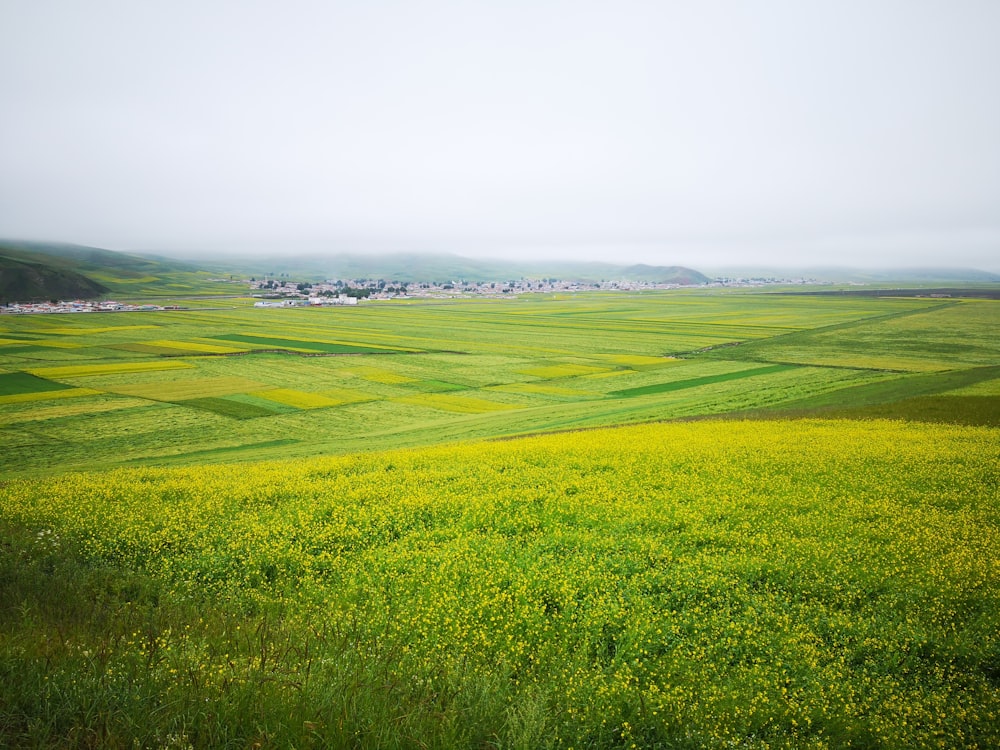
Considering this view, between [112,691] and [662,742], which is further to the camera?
[662,742]

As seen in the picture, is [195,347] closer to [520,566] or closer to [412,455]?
[412,455]

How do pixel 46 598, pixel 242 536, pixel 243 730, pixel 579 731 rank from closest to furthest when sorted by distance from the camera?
pixel 243 730
pixel 579 731
pixel 46 598
pixel 242 536

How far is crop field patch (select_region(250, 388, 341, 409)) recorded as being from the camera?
1516 inches

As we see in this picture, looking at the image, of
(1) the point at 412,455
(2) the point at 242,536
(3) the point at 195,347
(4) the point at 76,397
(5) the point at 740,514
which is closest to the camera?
(2) the point at 242,536

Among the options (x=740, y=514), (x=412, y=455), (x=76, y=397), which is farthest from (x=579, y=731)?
(x=76, y=397)

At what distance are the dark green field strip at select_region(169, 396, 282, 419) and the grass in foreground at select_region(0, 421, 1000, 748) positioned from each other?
20149 mm

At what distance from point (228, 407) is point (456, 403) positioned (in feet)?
50.9

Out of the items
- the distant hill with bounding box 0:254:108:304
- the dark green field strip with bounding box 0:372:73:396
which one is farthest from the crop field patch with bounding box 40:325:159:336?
the distant hill with bounding box 0:254:108:304

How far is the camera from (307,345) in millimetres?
70812

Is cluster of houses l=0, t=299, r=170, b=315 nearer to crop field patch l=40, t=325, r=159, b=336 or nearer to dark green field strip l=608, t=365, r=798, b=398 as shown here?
crop field patch l=40, t=325, r=159, b=336

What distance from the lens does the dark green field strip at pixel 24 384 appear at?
39719 millimetres

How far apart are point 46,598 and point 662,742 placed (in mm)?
9041

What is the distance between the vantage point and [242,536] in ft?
37.2

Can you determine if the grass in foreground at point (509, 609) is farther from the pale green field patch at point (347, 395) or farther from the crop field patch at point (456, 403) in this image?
the pale green field patch at point (347, 395)
